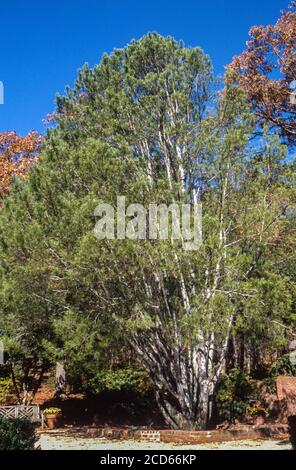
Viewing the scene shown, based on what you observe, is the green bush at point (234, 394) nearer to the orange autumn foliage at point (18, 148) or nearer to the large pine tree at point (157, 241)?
the large pine tree at point (157, 241)

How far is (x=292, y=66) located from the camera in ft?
56.4

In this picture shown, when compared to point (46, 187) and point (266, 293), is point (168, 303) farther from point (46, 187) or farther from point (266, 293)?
point (46, 187)

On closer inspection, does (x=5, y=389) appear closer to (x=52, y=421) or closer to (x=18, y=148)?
(x=52, y=421)

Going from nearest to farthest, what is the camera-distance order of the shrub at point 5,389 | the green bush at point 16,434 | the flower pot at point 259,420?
the green bush at point 16,434 < the flower pot at point 259,420 < the shrub at point 5,389

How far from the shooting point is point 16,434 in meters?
6.63

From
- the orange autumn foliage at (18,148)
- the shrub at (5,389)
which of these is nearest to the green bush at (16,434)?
the shrub at (5,389)

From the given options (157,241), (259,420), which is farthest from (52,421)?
(157,241)

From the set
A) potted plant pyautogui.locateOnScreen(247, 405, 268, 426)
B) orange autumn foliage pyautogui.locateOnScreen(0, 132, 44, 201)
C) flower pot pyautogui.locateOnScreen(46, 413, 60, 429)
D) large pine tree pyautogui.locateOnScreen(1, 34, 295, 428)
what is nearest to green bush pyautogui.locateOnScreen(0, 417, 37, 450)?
large pine tree pyautogui.locateOnScreen(1, 34, 295, 428)

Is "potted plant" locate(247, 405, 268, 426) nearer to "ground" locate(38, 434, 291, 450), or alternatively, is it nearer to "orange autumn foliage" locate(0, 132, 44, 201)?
"ground" locate(38, 434, 291, 450)

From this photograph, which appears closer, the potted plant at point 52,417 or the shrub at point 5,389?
the potted plant at point 52,417

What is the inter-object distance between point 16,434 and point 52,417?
398 inches

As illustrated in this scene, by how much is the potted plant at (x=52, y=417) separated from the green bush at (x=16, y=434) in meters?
9.48

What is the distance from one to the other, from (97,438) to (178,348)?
3.27m

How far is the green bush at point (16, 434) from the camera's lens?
6.47 metres
